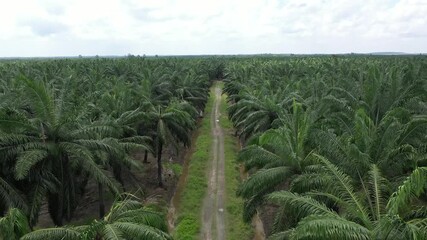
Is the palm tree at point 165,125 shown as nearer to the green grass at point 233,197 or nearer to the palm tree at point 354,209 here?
the green grass at point 233,197

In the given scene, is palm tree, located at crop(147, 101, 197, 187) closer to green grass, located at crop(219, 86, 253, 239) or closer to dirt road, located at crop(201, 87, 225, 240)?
dirt road, located at crop(201, 87, 225, 240)

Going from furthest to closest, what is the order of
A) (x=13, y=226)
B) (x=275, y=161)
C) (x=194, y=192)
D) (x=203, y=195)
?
(x=194, y=192) → (x=203, y=195) → (x=275, y=161) → (x=13, y=226)

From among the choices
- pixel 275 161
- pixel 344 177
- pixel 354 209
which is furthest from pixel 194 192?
pixel 354 209

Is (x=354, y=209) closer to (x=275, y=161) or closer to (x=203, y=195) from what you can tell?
(x=275, y=161)

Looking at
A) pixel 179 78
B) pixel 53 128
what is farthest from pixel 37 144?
pixel 179 78

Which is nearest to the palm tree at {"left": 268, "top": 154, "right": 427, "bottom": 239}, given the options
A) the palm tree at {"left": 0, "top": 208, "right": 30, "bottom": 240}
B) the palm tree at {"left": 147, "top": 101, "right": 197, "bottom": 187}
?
the palm tree at {"left": 0, "top": 208, "right": 30, "bottom": 240}

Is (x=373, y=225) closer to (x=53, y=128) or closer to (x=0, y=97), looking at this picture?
(x=53, y=128)
